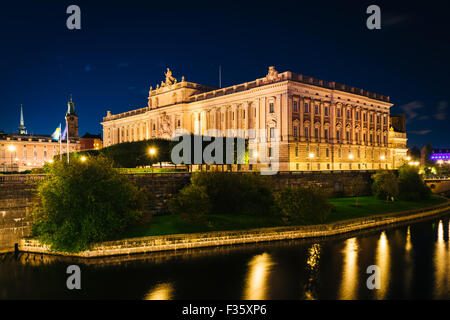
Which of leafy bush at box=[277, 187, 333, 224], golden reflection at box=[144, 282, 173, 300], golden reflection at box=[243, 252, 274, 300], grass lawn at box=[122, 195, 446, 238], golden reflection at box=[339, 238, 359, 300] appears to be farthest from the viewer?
leafy bush at box=[277, 187, 333, 224]

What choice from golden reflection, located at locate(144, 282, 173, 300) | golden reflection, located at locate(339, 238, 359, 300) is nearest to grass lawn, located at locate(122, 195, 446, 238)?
golden reflection, located at locate(339, 238, 359, 300)

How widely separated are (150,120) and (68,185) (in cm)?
8289

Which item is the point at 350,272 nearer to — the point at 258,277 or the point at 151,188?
the point at 258,277

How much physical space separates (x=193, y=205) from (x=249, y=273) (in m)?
11.5

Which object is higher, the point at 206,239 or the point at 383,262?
the point at 206,239

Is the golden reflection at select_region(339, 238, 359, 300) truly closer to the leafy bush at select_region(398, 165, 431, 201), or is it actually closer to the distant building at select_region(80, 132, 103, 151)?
the leafy bush at select_region(398, 165, 431, 201)


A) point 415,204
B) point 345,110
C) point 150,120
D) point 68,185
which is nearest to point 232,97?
point 345,110

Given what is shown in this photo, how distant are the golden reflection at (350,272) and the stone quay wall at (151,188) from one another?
17.2 m

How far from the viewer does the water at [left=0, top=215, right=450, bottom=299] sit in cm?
2289

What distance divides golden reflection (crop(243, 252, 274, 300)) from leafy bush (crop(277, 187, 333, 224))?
28.6 ft

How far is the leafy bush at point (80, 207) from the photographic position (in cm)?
2941

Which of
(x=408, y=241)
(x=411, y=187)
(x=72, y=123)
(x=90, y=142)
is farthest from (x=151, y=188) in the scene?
(x=72, y=123)

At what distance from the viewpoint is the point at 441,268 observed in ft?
93.2
